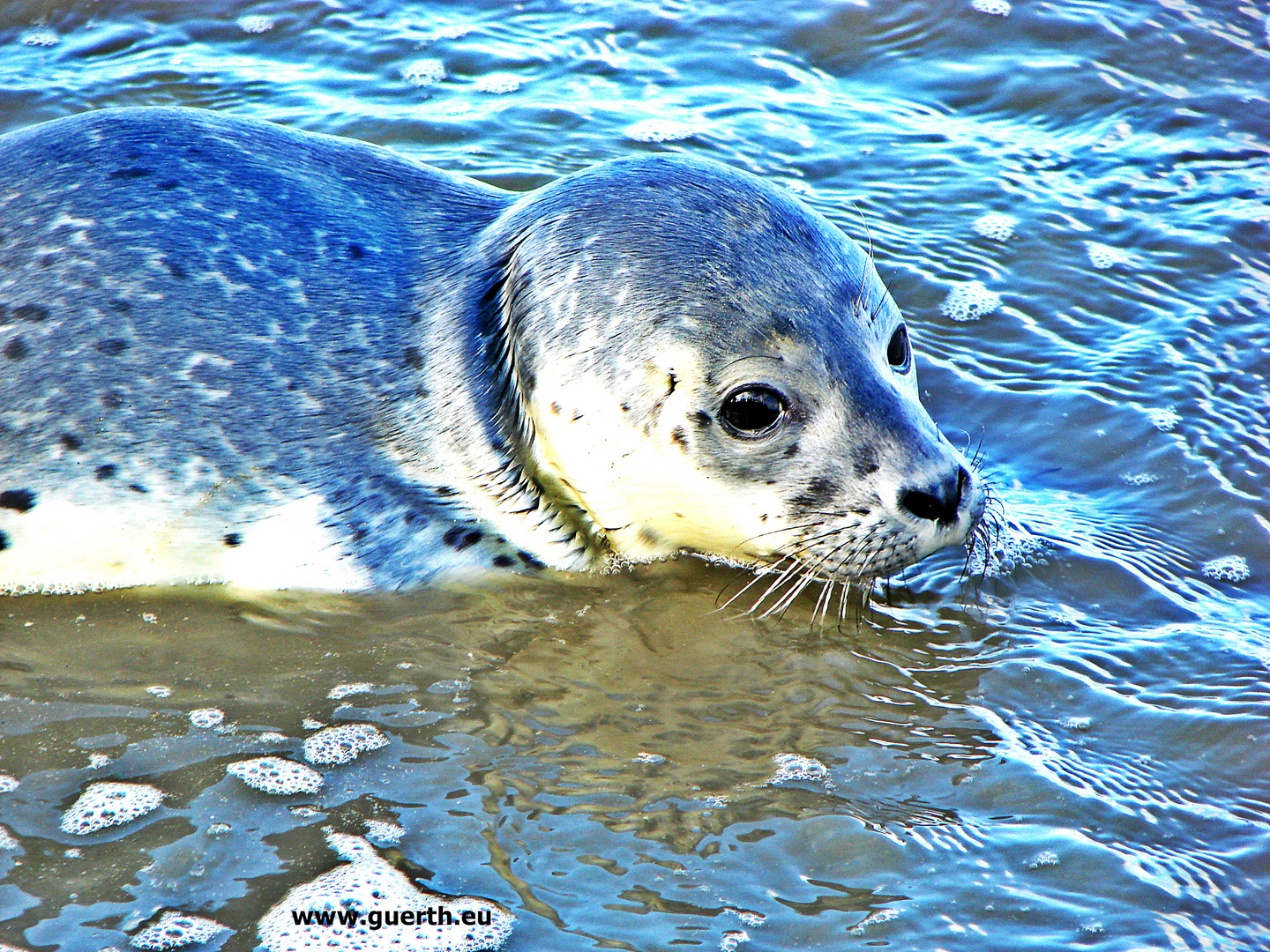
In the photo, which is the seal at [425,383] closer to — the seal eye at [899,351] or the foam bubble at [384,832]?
the seal eye at [899,351]

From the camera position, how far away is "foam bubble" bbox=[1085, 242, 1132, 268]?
5250 mm

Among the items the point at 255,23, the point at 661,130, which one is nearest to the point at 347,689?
the point at 661,130

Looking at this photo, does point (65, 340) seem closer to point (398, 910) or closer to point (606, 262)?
point (606, 262)

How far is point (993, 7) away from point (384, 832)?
5.68 metres

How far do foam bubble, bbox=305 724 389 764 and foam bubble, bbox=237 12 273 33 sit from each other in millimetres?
4764

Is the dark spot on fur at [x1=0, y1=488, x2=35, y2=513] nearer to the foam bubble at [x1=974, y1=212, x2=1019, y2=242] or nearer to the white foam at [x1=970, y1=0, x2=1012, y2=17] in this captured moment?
the foam bubble at [x1=974, y1=212, x2=1019, y2=242]

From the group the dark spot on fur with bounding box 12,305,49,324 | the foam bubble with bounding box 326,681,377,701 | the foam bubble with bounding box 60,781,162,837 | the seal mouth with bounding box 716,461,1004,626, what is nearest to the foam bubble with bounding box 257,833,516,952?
the foam bubble with bounding box 60,781,162,837

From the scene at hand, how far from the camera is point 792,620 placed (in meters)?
3.77

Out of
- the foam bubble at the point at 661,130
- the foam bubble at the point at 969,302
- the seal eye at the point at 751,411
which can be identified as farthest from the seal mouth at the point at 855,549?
the foam bubble at the point at 661,130

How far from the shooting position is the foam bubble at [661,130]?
603cm

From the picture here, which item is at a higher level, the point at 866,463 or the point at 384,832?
the point at 866,463

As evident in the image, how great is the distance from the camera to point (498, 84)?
6.50 m

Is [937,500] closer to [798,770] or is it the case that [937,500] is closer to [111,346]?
[798,770]

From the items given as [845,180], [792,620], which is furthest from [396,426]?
[845,180]
